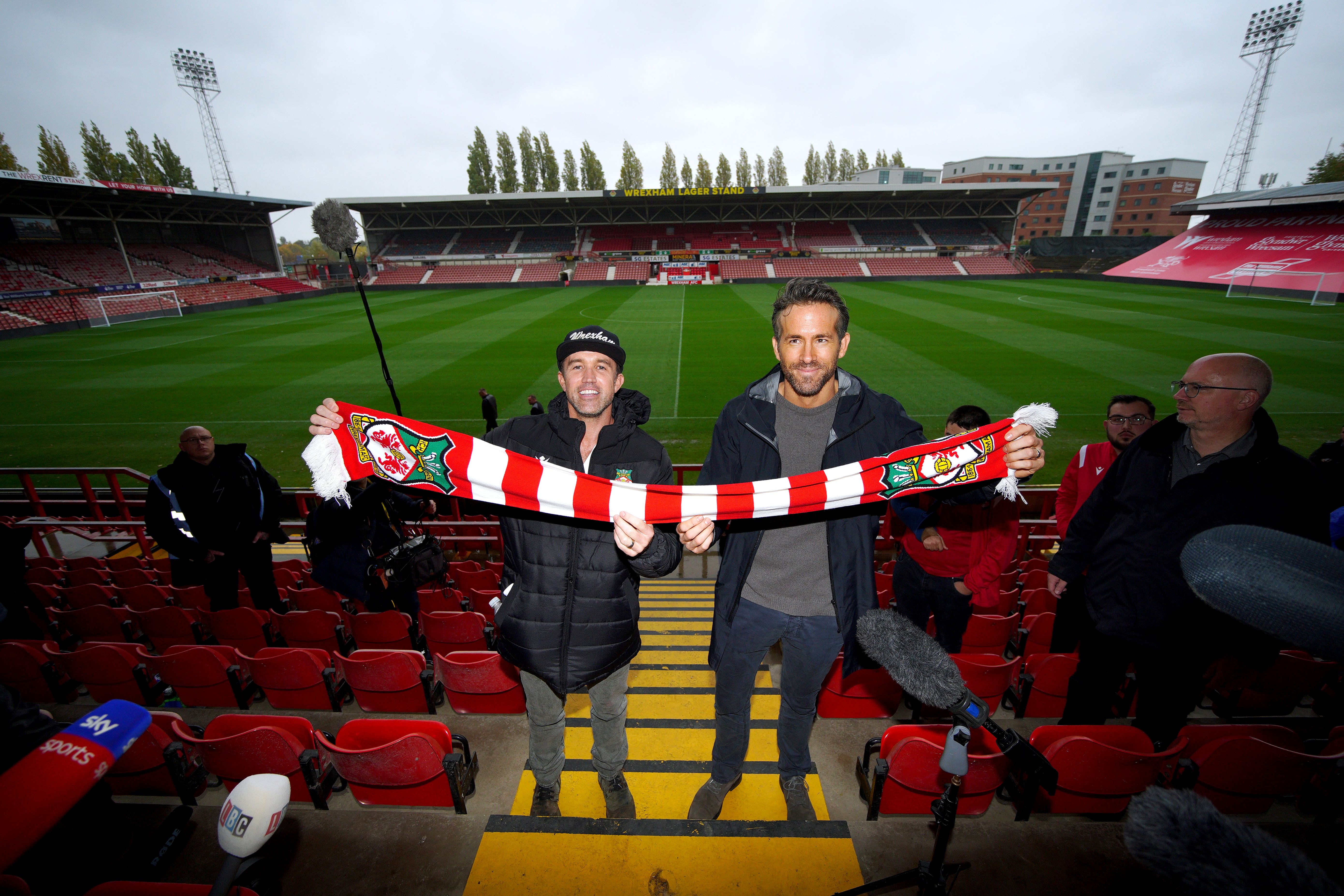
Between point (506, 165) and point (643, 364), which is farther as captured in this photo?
point (506, 165)

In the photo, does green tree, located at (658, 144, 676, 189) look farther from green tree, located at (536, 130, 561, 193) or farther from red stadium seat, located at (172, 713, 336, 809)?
red stadium seat, located at (172, 713, 336, 809)

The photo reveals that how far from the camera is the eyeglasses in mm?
2537

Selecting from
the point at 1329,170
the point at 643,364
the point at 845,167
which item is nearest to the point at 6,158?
the point at 643,364

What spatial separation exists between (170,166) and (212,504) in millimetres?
82088

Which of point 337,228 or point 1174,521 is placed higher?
point 337,228

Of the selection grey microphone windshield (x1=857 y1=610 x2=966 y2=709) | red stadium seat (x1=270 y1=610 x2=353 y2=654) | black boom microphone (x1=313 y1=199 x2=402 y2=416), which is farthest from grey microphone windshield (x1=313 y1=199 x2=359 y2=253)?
grey microphone windshield (x1=857 y1=610 x2=966 y2=709)

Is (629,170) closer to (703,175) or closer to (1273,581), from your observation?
(703,175)

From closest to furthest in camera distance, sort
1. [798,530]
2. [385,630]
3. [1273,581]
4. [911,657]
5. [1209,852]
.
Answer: [1209,852] < [1273,581] < [911,657] < [798,530] < [385,630]

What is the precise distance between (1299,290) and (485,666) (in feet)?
161

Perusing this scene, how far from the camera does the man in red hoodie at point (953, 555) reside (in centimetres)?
305

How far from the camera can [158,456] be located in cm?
Result: 1153

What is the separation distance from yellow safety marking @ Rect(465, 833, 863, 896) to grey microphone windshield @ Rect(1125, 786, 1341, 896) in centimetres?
173

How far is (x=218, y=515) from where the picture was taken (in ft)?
14.8

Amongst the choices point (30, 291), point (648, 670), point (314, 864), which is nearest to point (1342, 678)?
point (648, 670)
